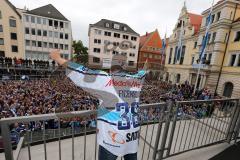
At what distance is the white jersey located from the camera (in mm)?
1703

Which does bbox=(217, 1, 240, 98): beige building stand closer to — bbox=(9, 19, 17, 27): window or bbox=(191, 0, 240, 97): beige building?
bbox=(191, 0, 240, 97): beige building

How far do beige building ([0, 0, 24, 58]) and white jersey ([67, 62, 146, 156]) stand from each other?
38.8 meters

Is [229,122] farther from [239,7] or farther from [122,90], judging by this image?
[239,7]

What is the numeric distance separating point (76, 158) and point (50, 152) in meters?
0.53

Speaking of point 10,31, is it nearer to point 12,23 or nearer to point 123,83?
point 12,23

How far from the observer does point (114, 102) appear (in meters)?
1.75

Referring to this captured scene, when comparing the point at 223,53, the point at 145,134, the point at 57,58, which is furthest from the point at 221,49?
the point at 57,58

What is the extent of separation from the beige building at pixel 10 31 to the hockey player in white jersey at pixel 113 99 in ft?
126

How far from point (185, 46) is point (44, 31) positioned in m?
32.8

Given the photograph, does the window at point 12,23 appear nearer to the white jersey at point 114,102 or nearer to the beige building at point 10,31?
the beige building at point 10,31

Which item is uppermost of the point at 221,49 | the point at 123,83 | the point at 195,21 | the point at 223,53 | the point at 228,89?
the point at 195,21

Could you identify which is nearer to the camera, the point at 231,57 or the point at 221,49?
the point at 231,57

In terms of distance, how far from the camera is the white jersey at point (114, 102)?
1703mm

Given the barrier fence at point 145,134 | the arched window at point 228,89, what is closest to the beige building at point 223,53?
the arched window at point 228,89
